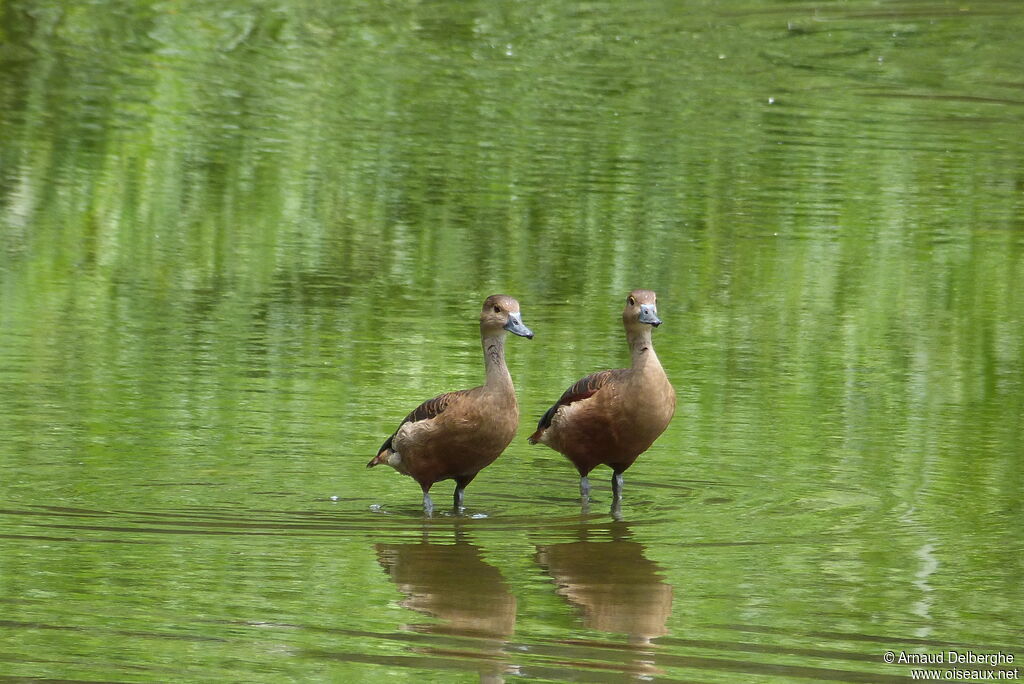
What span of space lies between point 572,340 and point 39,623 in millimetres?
5690

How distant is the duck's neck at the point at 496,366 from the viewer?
8.15 m

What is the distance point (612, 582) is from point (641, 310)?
1.63 m

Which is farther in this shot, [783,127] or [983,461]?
[783,127]

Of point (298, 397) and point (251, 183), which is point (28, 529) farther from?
point (251, 183)

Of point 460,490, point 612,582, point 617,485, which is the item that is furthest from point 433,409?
point 612,582

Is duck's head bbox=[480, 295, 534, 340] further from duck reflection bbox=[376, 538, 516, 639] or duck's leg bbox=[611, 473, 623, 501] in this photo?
duck reflection bbox=[376, 538, 516, 639]

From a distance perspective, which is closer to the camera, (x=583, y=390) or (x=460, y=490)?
(x=460, y=490)

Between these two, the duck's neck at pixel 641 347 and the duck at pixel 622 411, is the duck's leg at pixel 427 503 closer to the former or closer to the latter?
the duck at pixel 622 411

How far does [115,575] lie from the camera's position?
7090mm

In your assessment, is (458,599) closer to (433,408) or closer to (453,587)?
(453,587)

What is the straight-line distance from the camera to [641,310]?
8.45 meters

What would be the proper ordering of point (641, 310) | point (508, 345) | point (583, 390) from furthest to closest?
point (508, 345) < point (583, 390) < point (641, 310)

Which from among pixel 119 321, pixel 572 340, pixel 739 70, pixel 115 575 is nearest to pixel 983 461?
pixel 572 340

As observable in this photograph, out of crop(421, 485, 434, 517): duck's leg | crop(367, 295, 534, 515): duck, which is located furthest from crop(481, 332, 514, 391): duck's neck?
crop(421, 485, 434, 517): duck's leg
